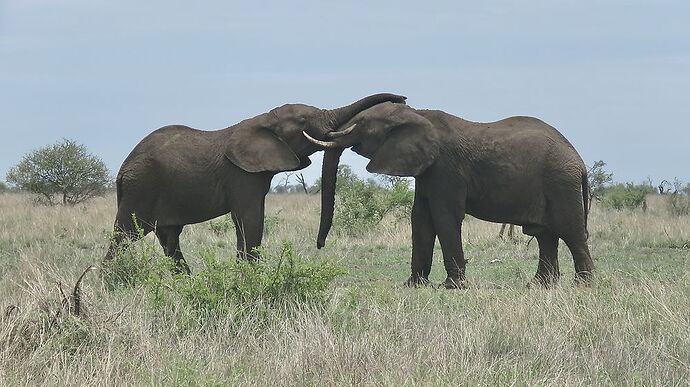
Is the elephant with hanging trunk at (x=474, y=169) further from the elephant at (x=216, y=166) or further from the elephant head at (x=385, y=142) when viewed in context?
the elephant at (x=216, y=166)

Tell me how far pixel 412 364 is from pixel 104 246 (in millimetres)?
10330

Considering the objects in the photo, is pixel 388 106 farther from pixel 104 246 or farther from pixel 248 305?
pixel 104 246

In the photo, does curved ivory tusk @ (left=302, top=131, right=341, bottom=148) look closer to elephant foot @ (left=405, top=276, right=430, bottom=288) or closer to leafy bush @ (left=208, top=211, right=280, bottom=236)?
elephant foot @ (left=405, top=276, right=430, bottom=288)

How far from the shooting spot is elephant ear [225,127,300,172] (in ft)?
40.7

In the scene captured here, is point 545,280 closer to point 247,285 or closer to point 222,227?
point 247,285

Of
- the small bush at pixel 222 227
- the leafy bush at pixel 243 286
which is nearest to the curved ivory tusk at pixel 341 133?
the leafy bush at pixel 243 286

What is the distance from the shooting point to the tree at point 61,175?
33500 millimetres

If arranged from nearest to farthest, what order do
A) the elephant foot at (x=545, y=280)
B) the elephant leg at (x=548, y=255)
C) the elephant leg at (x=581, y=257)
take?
the elephant foot at (x=545, y=280), the elephant leg at (x=581, y=257), the elephant leg at (x=548, y=255)

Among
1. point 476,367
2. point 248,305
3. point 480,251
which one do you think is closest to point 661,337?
point 476,367

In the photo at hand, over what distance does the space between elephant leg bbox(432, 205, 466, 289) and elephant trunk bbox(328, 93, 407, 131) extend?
1.52 metres

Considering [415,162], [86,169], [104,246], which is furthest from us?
[86,169]

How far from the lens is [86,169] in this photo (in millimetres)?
33781

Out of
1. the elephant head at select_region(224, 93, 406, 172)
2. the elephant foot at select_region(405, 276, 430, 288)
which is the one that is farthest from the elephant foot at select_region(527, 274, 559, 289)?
the elephant head at select_region(224, 93, 406, 172)

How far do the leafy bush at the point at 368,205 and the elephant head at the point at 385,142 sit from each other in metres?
8.25
